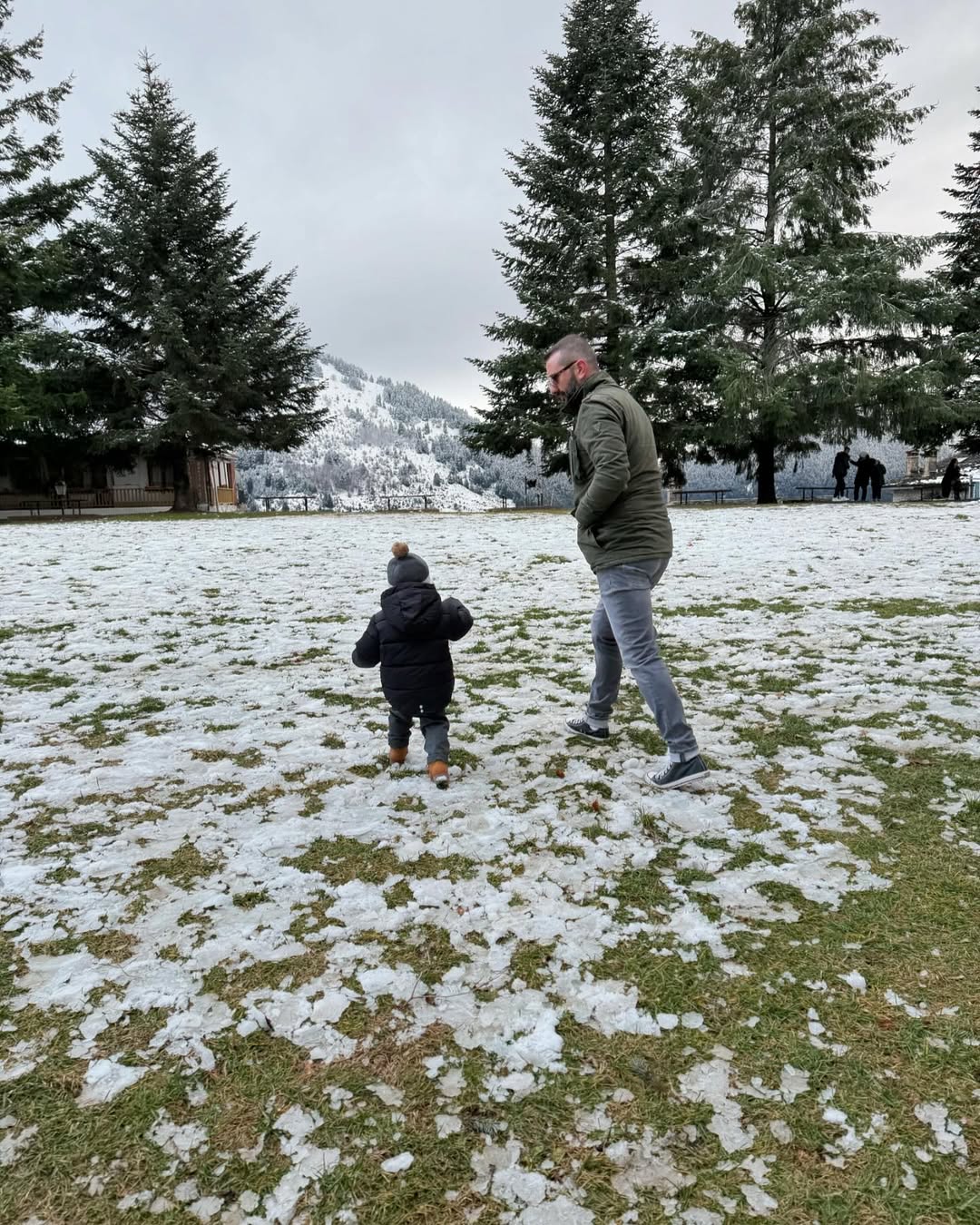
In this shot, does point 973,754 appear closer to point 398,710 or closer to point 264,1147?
point 398,710

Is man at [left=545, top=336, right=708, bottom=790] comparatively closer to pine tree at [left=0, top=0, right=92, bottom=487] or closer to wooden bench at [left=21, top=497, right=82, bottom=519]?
pine tree at [left=0, top=0, right=92, bottom=487]

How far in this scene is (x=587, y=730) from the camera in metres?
4.43

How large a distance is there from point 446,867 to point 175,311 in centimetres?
2867

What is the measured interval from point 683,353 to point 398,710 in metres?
22.1

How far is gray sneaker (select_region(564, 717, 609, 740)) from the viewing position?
4.42 meters

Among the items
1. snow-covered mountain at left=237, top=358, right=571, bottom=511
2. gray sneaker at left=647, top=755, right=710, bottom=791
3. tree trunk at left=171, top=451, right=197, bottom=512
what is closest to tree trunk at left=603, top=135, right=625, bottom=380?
tree trunk at left=171, top=451, right=197, bottom=512

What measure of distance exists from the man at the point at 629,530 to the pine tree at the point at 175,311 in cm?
2547

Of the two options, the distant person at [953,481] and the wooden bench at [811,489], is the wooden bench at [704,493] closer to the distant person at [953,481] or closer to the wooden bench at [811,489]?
the wooden bench at [811,489]

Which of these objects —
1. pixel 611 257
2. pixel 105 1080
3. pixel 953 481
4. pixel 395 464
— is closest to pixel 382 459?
pixel 395 464

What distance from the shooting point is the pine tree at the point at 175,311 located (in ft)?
87.0

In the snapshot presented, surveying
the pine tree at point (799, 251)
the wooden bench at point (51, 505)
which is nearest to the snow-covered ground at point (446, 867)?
the pine tree at point (799, 251)

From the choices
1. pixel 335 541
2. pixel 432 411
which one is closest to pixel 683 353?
pixel 335 541

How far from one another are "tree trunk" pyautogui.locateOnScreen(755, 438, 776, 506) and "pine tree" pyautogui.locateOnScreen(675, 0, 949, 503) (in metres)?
0.08

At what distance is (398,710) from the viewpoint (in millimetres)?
3906
